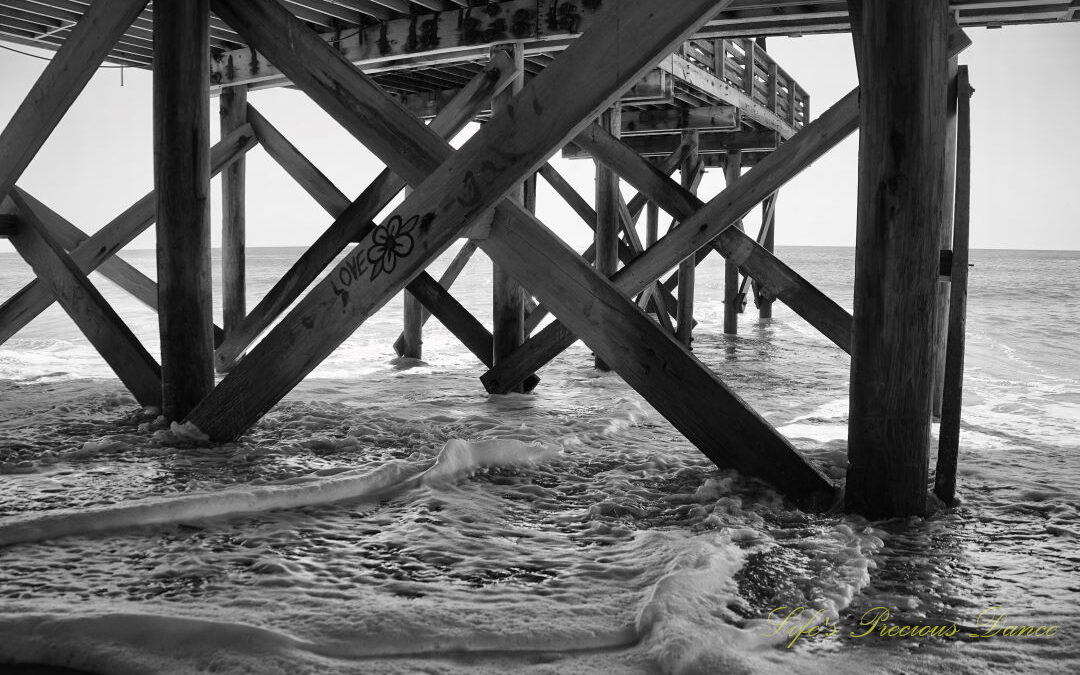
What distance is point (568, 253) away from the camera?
3.37 m

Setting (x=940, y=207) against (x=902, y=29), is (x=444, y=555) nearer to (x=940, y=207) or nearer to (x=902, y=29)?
(x=940, y=207)

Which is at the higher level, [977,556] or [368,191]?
[368,191]

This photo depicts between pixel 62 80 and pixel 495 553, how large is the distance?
3.06 meters

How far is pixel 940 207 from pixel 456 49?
3.55m

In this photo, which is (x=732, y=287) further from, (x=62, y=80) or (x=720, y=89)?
(x=62, y=80)

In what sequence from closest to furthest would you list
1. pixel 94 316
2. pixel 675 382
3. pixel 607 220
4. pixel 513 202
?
pixel 675 382 < pixel 513 202 < pixel 94 316 < pixel 607 220

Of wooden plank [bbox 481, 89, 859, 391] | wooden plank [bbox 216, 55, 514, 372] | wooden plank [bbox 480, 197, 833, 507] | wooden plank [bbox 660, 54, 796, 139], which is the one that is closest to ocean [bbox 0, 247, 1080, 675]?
wooden plank [bbox 480, 197, 833, 507]

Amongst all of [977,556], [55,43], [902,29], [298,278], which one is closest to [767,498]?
[977,556]

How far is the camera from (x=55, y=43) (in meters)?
6.21

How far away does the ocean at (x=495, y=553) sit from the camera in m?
2.11

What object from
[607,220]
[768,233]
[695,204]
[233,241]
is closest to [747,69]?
[768,233]

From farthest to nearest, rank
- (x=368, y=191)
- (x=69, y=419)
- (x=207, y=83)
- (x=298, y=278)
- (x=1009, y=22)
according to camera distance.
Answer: (x=298, y=278), (x=368, y=191), (x=1009, y=22), (x=69, y=419), (x=207, y=83)

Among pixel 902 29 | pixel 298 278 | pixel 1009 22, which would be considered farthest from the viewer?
pixel 298 278

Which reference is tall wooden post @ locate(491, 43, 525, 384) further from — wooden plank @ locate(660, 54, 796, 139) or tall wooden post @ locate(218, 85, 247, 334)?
tall wooden post @ locate(218, 85, 247, 334)
